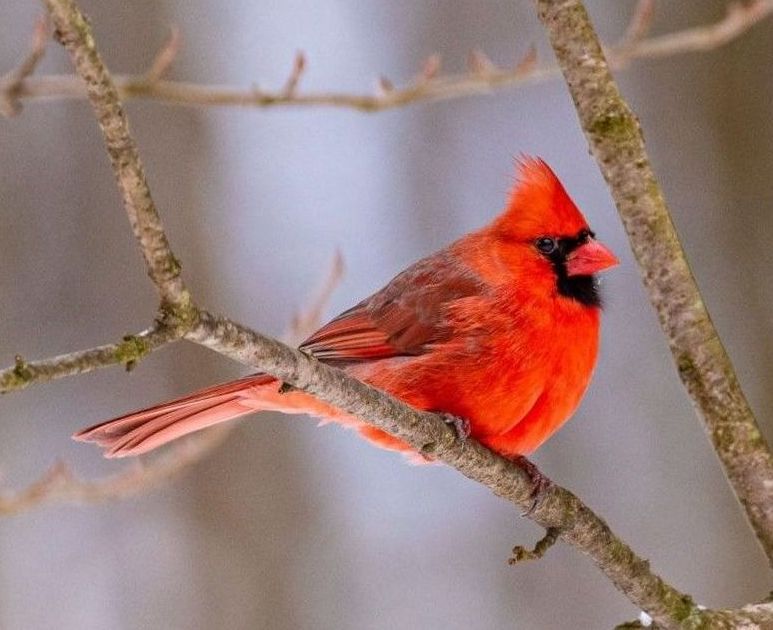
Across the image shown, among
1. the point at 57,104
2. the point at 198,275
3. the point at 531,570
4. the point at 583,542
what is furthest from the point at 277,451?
the point at 583,542

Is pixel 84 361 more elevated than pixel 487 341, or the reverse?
pixel 487 341

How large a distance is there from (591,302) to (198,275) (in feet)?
7.74

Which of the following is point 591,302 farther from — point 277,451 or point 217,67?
point 217,67

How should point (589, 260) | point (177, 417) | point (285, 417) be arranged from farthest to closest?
point (285, 417), point (589, 260), point (177, 417)

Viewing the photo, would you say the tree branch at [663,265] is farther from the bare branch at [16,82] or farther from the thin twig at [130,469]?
the bare branch at [16,82]

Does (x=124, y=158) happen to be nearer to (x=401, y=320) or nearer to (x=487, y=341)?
(x=487, y=341)

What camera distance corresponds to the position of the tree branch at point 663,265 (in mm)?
2150

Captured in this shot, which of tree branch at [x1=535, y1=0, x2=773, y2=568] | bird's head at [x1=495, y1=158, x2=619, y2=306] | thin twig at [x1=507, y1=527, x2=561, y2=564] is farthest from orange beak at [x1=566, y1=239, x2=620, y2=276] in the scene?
thin twig at [x1=507, y1=527, x2=561, y2=564]

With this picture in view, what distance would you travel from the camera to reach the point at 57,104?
5211 mm

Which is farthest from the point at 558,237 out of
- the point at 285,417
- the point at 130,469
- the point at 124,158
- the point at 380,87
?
the point at 285,417

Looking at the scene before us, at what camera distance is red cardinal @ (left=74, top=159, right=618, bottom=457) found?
8.93 feet

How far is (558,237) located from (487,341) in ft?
1.06

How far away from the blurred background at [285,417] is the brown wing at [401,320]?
186 cm

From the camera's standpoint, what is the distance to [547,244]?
9.64ft
